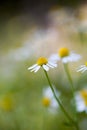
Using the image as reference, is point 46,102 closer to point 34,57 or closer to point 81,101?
point 81,101

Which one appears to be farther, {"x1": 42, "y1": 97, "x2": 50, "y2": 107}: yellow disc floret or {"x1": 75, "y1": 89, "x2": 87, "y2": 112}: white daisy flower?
{"x1": 42, "y1": 97, "x2": 50, "y2": 107}: yellow disc floret

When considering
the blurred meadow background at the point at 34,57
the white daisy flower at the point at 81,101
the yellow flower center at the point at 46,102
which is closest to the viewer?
the white daisy flower at the point at 81,101

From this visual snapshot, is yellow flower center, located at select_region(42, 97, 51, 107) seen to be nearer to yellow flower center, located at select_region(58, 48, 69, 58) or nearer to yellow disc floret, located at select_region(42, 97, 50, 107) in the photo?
yellow disc floret, located at select_region(42, 97, 50, 107)

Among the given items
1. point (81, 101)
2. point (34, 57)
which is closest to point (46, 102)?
point (81, 101)

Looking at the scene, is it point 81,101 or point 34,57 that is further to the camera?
point 34,57

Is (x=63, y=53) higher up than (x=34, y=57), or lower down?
lower down

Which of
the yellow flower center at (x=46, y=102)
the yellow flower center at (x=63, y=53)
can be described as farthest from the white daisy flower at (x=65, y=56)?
the yellow flower center at (x=46, y=102)

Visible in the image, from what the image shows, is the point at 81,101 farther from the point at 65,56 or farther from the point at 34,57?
the point at 34,57

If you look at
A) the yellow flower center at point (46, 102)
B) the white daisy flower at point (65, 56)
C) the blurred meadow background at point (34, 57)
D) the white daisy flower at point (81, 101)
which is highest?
the blurred meadow background at point (34, 57)

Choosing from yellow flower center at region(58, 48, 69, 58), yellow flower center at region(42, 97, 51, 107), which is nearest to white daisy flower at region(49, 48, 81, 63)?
yellow flower center at region(58, 48, 69, 58)

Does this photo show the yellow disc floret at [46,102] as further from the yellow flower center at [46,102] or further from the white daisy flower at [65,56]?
the white daisy flower at [65,56]
